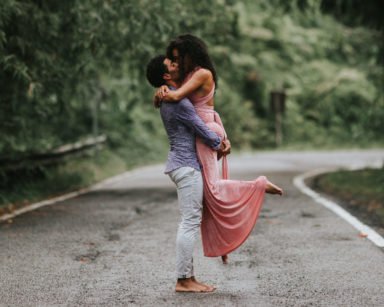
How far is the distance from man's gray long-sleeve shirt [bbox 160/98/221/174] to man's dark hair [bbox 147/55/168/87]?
205 mm

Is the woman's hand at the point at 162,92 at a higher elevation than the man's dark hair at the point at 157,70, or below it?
below

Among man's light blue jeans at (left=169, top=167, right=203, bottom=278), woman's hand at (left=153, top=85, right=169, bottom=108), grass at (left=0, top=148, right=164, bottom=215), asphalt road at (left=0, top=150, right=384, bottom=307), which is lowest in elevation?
grass at (left=0, top=148, right=164, bottom=215)

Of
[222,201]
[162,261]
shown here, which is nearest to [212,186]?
[222,201]

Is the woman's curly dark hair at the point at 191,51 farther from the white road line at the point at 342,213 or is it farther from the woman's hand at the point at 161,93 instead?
the white road line at the point at 342,213

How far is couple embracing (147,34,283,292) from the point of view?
5.94 metres

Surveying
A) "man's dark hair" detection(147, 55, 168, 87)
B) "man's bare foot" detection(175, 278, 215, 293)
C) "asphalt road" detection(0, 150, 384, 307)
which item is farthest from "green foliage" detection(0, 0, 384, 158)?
"man's bare foot" detection(175, 278, 215, 293)

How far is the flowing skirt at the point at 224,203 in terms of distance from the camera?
6.05 m

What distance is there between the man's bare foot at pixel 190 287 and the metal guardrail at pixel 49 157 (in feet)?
23.9

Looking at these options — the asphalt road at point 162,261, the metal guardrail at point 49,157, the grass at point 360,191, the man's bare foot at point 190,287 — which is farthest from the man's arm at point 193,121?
the metal guardrail at point 49,157

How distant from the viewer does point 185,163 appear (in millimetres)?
6000

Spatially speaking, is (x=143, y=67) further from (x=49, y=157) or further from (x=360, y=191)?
(x=360, y=191)

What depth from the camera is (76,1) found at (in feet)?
37.8

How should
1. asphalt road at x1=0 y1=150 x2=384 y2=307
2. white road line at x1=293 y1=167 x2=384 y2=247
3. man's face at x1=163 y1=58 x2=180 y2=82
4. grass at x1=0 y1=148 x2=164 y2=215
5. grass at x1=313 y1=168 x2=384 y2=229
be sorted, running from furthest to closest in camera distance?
grass at x1=0 y1=148 x2=164 y2=215, grass at x1=313 y1=168 x2=384 y2=229, white road line at x1=293 y1=167 x2=384 y2=247, man's face at x1=163 y1=58 x2=180 y2=82, asphalt road at x1=0 y1=150 x2=384 y2=307

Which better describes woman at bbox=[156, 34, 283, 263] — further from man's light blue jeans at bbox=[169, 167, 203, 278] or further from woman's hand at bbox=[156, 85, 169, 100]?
man's light blue jeans at bbox=[169, 167, 203, 278]
